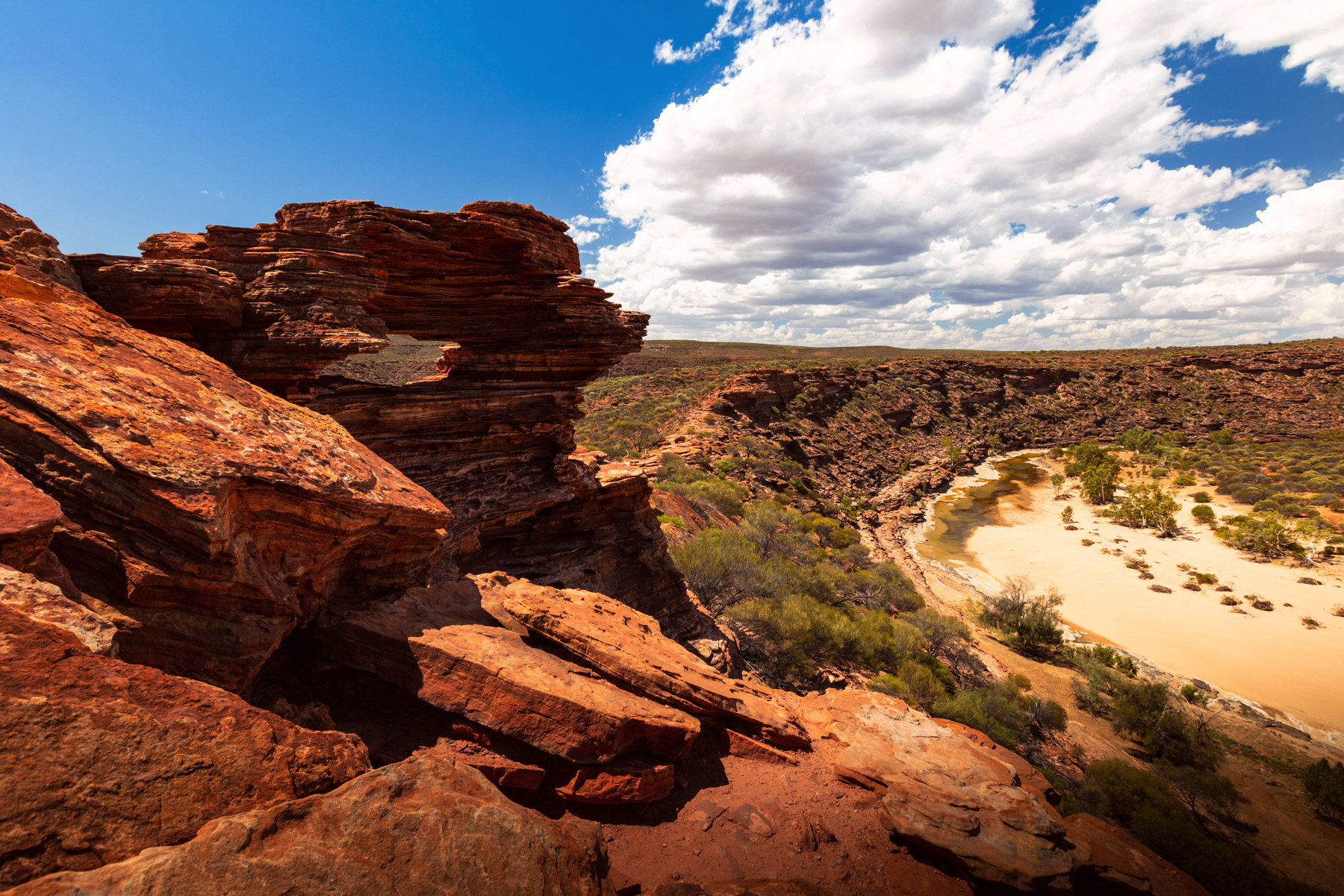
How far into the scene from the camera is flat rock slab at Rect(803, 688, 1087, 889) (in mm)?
7223

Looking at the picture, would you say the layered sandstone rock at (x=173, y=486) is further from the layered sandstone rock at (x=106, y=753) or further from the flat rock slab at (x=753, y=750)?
the flat rock slab at (x=753, y=750)

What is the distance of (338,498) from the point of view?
6.85 metres

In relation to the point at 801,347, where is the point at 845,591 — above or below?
below

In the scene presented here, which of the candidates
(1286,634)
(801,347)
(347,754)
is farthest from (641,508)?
(801,347)

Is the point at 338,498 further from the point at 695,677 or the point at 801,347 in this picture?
the point at 801,347

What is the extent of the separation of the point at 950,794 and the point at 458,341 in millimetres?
13750

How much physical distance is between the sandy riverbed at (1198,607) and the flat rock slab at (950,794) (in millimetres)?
22063

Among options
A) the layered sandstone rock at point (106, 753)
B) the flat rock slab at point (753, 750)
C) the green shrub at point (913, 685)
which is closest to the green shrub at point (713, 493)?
the green shrub at point (913, 685)

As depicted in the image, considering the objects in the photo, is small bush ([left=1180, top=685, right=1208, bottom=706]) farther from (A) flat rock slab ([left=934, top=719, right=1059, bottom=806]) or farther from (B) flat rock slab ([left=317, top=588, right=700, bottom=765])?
(B) flat rock slab ([left=317, top=588, right=700, bottom=765])

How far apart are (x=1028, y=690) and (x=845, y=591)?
25.5 feet

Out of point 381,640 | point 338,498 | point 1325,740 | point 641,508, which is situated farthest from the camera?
point 1325,740

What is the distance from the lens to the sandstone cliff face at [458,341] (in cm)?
947

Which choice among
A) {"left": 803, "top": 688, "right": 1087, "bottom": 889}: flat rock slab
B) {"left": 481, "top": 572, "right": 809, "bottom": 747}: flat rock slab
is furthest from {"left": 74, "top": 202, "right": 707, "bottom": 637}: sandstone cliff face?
{"left": 803, "top": 688, "right": 1087, "bottom": 889}: flat rock slab

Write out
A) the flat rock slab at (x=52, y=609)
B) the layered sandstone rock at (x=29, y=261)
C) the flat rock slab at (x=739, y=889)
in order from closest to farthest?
the flat rock slab at (x=52, y=609)
the flat rock slab at (x=739, y=889)
the layered sandstone rock at (x=29, y=261)
